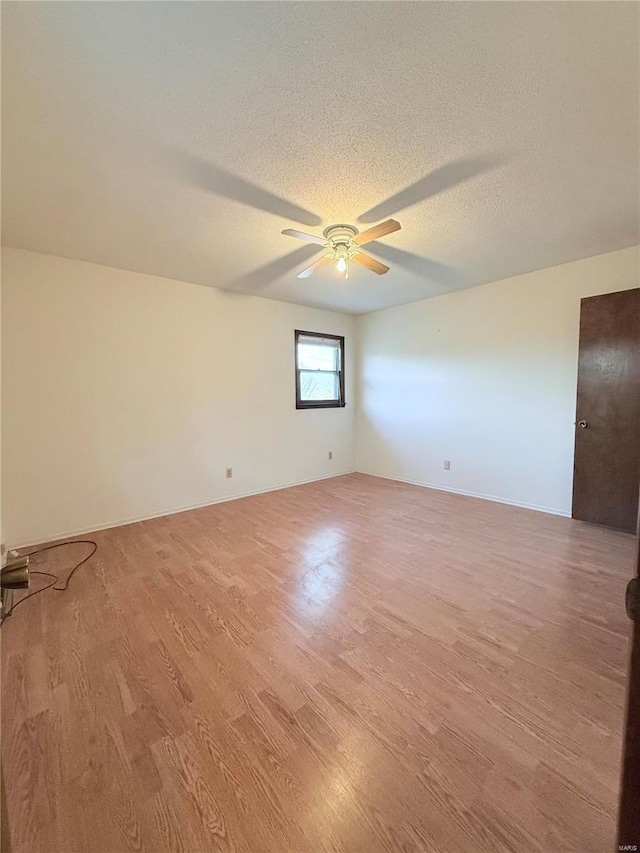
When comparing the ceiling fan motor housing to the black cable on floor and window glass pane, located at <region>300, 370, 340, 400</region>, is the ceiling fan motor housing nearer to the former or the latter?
window glass pane, located at <region>300, 370, 340, 400</region>

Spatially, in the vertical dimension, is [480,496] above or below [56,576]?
above

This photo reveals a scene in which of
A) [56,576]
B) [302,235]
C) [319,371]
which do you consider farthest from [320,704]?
[319,371]

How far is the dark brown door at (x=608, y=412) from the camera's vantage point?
8.99 ft

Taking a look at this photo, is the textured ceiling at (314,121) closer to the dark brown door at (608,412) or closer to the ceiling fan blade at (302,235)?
the ceiling fan blade at (302,235)

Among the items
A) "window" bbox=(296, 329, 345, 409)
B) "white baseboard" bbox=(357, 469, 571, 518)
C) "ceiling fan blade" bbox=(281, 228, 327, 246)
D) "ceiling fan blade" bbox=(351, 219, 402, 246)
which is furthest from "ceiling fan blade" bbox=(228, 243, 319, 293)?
"white baseboard" bbox=(357, 469, 571, 518)

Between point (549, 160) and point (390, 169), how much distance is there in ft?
2.74

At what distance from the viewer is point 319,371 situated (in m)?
4.82

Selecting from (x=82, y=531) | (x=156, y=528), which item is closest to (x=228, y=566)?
(x=156, y=528)

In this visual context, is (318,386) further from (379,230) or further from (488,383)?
(379,230)

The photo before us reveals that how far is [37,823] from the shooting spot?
0.93 meters

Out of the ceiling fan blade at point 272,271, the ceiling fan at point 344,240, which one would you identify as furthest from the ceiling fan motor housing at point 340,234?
the ceiling fan blade at point 272,271

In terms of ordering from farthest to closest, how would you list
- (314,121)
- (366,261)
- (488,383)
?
(488,383), (366,261), (314,121)

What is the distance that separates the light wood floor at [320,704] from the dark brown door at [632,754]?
2.20 feet

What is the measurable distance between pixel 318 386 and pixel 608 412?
10.6ft
